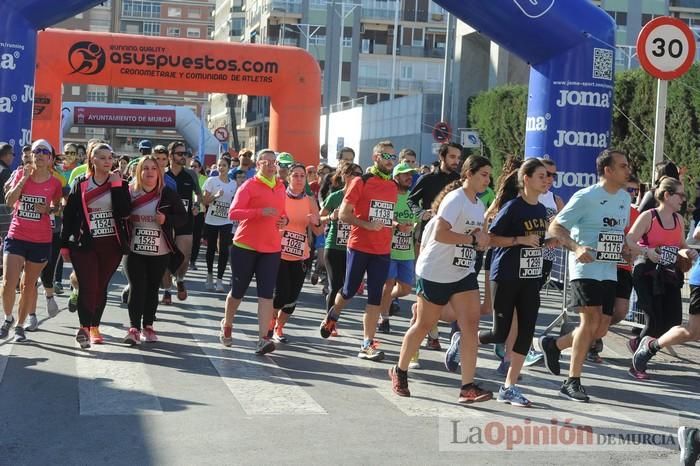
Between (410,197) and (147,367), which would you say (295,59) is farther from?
(147,367)

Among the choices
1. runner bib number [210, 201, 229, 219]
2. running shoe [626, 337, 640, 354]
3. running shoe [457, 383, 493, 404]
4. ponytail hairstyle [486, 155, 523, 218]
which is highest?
ponytail hairstyle [486, 155, 523, 218]

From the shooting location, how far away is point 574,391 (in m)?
8.34

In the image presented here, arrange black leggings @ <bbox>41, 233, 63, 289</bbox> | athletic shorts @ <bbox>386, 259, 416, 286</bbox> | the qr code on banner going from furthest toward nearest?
the qr code on banner < black leggings @ <bbox>41, 233, 63, 289</bbox> < athletic shorts @ <bbox>386, 259, 416, 286</bbox>

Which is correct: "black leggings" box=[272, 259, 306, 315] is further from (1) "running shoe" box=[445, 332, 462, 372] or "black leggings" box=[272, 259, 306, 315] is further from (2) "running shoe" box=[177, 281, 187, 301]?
(2) "running shoe" box=[177, 281, 187, 301]

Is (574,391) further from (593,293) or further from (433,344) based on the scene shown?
(433,344)

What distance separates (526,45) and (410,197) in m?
3.33

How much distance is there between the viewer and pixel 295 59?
25625 millimetres

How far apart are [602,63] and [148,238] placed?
19.7ft

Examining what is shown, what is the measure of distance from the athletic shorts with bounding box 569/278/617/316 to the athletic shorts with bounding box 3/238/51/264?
4828mm

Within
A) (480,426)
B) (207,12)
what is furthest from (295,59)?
(207,12)

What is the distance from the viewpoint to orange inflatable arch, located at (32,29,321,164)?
24641 millimetres

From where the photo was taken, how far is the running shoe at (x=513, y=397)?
798 cm

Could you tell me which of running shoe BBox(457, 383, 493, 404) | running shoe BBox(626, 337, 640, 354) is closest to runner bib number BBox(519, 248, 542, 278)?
running shoe BBox(457, 383, 493, 404)

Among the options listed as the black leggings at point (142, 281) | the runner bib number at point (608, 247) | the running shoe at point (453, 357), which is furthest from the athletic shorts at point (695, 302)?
the black leggings at point (142, 281)
